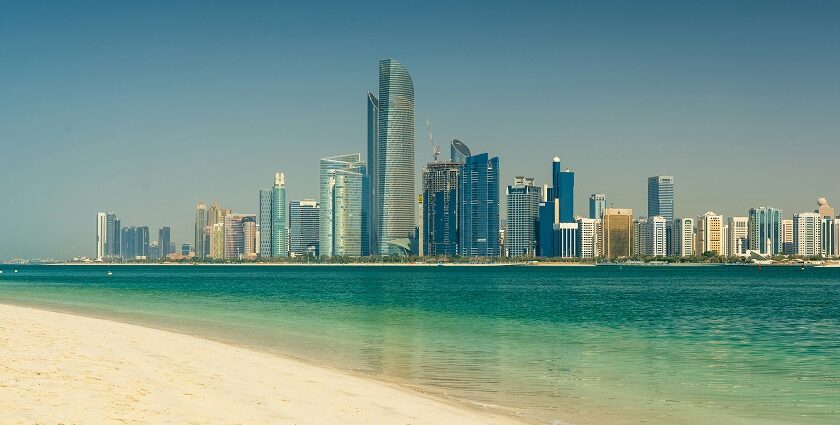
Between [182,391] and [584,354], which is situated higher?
[182,391]

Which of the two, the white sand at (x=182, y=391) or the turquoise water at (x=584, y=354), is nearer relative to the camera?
the white sand at (x=182, y=391)

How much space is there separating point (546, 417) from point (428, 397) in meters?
3.28

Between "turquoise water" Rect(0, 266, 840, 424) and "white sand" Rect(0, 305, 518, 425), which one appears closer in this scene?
"white sand" Rect(0, 305, 518, 425)

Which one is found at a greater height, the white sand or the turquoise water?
the white sand

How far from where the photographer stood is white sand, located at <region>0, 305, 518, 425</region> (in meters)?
14.2

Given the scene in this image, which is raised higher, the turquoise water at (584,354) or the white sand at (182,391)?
the white sand at (182,391)

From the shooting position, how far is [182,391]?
17.1 m

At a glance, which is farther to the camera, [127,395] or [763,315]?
[763,315]

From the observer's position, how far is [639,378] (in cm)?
2514

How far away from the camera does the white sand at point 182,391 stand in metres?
14.2

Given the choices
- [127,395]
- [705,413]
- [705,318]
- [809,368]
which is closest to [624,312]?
[705,318]

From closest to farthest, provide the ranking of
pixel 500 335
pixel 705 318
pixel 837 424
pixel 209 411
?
pixel 209 411 → pixel 837 424 → pixel 500 335 → pixel 705 318

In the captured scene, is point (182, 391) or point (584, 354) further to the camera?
point (584, 354)

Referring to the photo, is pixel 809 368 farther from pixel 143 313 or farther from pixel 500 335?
pixel 143 313
